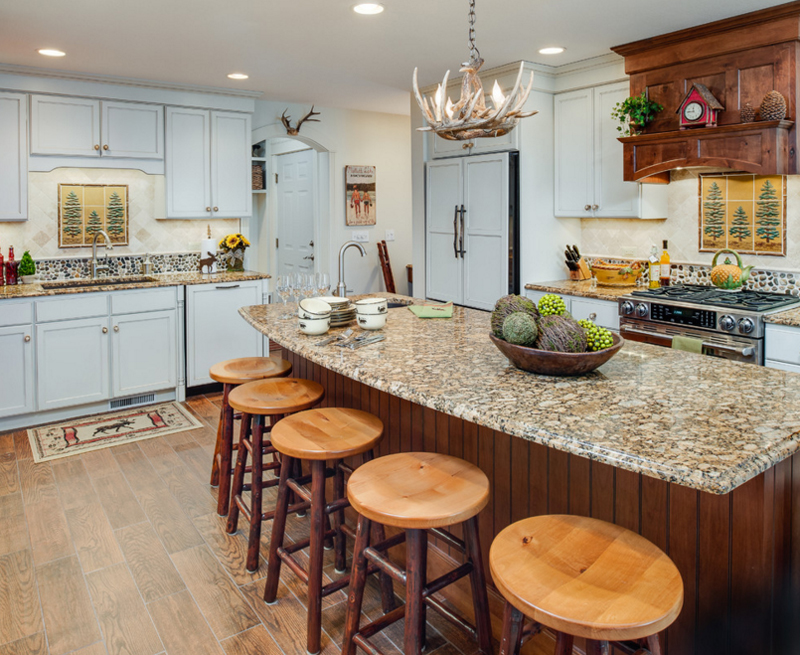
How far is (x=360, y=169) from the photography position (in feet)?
21.7

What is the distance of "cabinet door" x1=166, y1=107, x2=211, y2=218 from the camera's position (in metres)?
5.07

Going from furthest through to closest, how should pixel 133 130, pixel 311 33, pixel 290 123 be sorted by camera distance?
pixel 290 123
pixel 133 130
pixel 311 33

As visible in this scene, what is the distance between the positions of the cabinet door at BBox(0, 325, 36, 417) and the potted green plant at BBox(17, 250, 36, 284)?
65 centimetres

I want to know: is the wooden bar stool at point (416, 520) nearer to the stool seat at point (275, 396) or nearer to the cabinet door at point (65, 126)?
the stool seat at point (275, 396)

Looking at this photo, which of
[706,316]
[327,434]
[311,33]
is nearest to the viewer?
[327,434]

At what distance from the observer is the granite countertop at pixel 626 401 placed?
1.30 meters

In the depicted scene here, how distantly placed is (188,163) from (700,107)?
3.83m

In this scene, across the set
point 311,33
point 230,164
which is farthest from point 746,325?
point 230,164

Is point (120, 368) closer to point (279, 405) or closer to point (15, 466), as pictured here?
point (15, 466)

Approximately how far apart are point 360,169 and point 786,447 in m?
5.77

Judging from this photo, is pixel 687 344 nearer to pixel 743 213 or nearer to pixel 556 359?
pixel 556 359

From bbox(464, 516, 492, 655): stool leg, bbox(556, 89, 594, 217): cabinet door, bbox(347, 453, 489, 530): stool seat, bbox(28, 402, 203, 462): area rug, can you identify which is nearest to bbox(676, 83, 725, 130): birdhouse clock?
bbox(556, 89, 594, 217): cabinet door

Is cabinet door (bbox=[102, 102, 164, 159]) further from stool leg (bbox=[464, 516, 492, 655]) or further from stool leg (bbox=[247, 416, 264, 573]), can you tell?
stool leg (bbox=[464, 516, 492, 655])

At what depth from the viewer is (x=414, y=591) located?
1.66m
